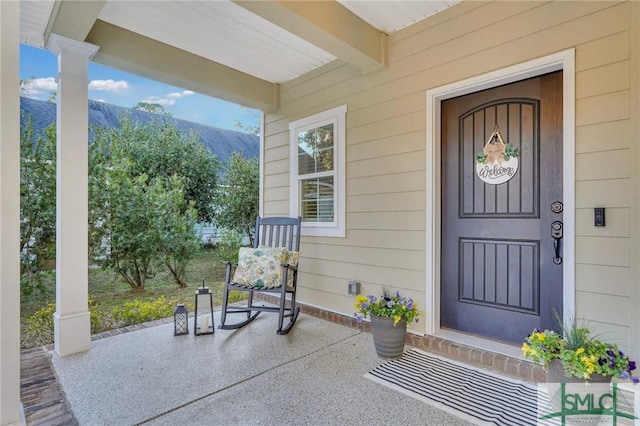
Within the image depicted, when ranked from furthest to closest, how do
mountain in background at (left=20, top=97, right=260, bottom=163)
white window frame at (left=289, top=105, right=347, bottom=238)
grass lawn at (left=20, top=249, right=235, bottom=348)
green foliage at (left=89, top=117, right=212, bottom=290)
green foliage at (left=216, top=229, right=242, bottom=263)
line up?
green foliage at (left=216, top=229, right=242, bottom=263)
mountain in background at (left=20, top=97, right=260, bottom=163)
green foliage at (left=89, top=117, right=212, bottom=290)
white window frame at (left=289, top=105, right=347, bottom=238)
grass lawn at (left=20, top=249, right=235, bottom=348)

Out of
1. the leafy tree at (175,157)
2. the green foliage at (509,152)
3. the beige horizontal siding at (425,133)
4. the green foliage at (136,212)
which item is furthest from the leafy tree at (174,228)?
Result: the green foliage at (509,152)

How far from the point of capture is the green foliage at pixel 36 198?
3299 millimetres

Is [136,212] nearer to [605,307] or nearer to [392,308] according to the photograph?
[392,308]

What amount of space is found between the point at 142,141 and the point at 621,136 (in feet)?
19.5

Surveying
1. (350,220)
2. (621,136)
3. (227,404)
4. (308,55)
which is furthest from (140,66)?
(621,136)

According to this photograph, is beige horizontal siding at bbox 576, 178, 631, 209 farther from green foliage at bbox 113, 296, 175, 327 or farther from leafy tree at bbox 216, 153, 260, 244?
A: leafy tree at bbox 216, 153, 260, 244

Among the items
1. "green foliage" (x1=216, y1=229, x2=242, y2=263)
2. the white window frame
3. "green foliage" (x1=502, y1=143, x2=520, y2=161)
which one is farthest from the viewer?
"green foliage" (x1=216, y1=229, x2=242, y2=263)

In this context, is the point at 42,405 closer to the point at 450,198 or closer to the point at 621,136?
the point at 450,198

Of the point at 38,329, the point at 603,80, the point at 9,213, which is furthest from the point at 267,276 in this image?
the point at 603,80

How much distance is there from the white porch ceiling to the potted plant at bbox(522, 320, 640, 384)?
2362 mm

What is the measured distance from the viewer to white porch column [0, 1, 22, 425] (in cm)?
125

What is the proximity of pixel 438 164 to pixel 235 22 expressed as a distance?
2.04 m

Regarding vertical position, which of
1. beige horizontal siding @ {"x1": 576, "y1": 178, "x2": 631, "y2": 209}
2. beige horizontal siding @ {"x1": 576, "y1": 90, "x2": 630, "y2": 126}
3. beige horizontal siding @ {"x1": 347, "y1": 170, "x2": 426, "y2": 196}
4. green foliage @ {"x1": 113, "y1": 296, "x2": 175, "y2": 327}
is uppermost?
beige horizontal siding @ {"x1": 576, "y1": 90, "x2": 630, "y2": 126}

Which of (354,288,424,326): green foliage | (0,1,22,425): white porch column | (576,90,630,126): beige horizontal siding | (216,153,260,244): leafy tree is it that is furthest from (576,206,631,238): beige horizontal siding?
(216,153,260,244): leafy tree
